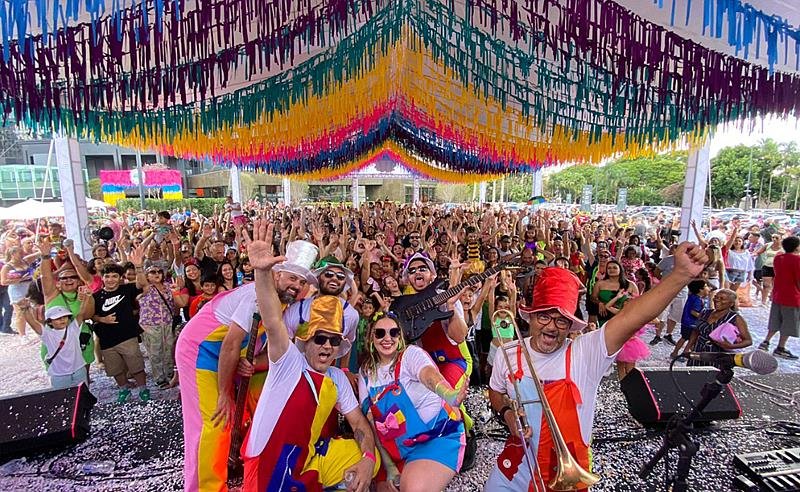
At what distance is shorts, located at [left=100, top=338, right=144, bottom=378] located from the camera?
13.8 feet

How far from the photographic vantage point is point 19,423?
127 inches

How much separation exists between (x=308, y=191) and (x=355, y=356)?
44.9 metres

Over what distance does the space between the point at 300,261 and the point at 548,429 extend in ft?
5.53

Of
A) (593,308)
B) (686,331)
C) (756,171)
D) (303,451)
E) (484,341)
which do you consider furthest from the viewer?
(756,171)

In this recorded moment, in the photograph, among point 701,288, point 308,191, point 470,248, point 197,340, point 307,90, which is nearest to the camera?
point 197,340

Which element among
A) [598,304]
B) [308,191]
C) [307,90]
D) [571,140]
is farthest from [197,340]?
[308,191]

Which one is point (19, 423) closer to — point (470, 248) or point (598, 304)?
point (470, 248)

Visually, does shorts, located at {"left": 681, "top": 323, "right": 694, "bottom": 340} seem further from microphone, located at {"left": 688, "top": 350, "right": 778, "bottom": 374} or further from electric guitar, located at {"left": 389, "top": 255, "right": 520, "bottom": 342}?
microphone, located at {"left": 688, "top": 350, "right": 778, "bottom": 374}

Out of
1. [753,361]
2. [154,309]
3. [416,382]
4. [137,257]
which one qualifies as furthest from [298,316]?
[137,257]

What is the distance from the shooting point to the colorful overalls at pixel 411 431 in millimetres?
2238

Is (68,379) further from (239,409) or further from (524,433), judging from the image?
(524,433)

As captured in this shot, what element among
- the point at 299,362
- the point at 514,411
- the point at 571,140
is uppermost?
the point at 571,140

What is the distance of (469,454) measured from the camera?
315cm

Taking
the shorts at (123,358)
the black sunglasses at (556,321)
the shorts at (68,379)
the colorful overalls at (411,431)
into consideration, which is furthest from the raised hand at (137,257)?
the black sunglasses at (556,321)
